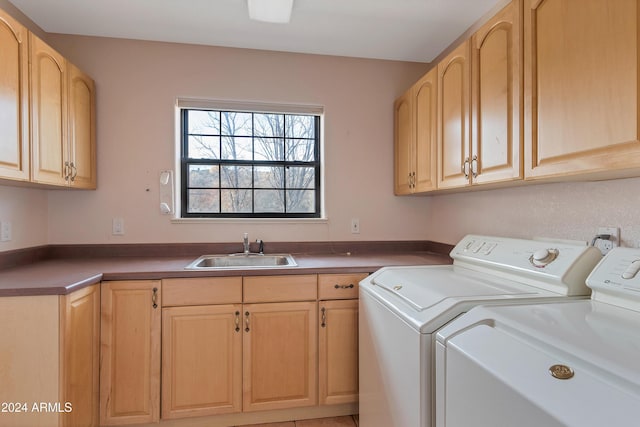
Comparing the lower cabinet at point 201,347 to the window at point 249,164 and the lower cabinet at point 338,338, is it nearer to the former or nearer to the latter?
the lower cabinet at point 338,338

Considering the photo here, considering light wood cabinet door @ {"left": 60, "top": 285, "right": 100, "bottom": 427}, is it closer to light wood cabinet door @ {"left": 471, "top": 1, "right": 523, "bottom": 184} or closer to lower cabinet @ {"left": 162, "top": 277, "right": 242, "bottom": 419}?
lower cabinet @ {"left": 162, "top": 277, "right": 242, "bottom": 419}

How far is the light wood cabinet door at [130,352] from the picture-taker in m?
1.65

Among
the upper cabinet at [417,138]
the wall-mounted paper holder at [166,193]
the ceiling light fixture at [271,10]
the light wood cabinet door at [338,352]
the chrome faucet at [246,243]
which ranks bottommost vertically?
the light wood cabinet door at [338,352]

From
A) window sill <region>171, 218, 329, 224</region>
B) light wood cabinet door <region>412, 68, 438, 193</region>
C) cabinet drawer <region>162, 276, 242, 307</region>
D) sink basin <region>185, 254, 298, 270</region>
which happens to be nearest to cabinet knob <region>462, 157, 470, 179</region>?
light wood cabinet door <region>412, 68, 438, 193</region>

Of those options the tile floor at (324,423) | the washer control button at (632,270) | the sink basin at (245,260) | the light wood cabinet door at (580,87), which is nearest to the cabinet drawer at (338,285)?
the sink basin at (245,260)

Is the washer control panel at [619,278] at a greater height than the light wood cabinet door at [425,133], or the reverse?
the light wood cabinet door at [425,133]

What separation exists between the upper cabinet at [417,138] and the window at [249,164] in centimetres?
63

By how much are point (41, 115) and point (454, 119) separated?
215 cm

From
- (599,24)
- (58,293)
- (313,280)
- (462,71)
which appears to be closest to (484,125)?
(462,71)

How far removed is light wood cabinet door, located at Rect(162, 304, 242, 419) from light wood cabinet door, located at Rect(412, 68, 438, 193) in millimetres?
1357

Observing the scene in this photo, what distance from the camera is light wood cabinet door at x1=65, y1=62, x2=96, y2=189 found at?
6.18ft

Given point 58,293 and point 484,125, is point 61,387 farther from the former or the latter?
point 484,125

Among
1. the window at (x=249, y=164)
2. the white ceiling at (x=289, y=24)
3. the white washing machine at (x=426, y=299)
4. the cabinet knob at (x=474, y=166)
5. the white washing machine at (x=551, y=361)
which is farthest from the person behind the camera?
the window at (x=249, y=164)

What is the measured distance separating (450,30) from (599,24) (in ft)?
4.17
